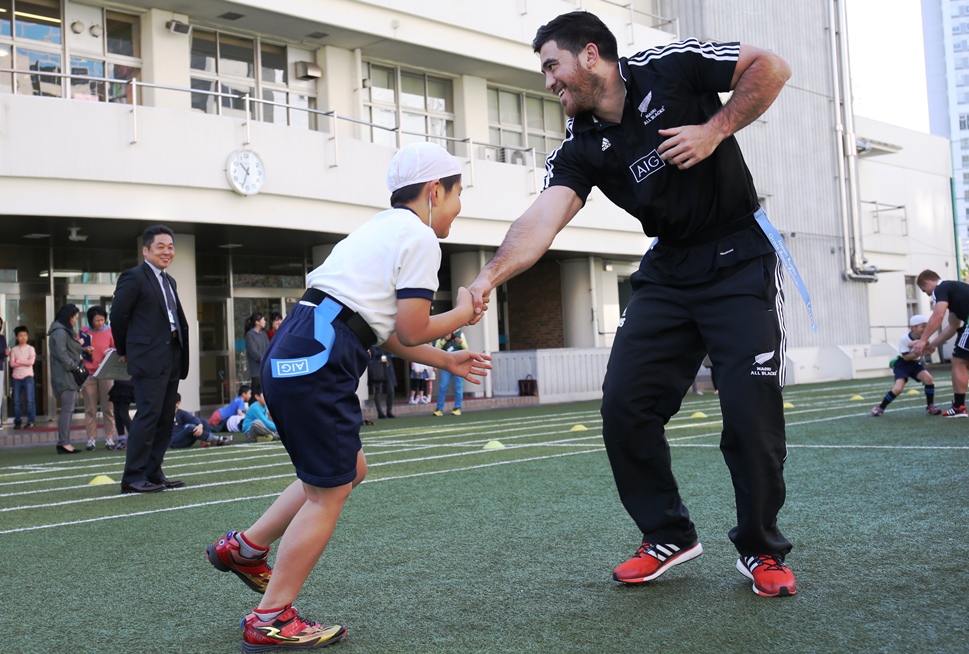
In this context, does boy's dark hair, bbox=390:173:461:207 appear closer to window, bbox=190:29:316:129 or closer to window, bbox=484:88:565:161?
window, bbox=190:29:316:129

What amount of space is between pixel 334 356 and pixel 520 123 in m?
25.1

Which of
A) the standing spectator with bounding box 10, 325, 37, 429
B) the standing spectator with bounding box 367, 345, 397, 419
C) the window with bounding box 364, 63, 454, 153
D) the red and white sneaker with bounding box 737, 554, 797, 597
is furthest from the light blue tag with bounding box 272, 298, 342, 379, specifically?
the window with bounding box 364, 63, 454, 153

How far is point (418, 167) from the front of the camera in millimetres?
3609

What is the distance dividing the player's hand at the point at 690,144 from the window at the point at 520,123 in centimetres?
2268

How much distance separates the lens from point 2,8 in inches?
725

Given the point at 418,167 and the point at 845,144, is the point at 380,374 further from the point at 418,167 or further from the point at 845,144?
the point at 845,144

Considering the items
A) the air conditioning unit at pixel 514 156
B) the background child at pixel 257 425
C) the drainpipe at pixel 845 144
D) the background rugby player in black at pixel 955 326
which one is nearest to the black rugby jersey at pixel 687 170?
the background rugby player in black at pixel 955 326

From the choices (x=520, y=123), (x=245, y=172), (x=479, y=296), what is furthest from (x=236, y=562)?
(x=520, y=123)

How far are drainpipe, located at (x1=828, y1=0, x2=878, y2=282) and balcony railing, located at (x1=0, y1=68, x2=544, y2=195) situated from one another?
13.9 metres

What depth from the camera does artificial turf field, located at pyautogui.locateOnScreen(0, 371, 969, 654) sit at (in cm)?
329

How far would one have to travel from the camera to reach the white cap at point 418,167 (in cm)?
361

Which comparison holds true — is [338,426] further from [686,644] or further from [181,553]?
[181,553]

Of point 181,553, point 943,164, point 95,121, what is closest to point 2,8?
point 95,121

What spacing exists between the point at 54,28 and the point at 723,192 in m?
18.3
